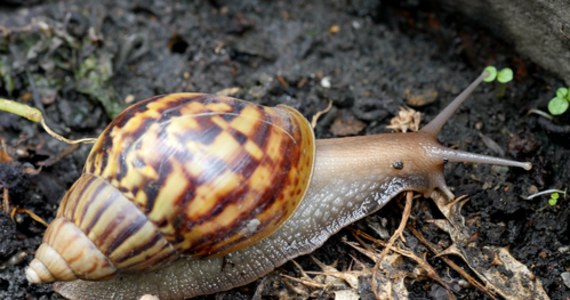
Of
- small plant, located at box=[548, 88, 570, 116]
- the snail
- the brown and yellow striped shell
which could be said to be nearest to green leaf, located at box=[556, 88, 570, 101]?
small plant, located at box=[548, 88, 570, 116]

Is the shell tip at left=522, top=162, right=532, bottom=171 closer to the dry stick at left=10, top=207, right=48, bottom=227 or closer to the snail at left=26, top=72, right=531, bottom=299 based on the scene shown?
the snail at left=26, top=72, right=531, bottom=299

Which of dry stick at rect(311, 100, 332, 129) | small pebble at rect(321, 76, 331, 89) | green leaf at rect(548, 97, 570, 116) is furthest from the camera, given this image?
small pebble at rect(321, 76, 331, 89)

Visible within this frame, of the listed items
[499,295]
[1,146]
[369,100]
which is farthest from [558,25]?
[1,146]

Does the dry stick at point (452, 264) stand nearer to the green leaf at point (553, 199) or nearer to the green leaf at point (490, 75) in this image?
the green leaf at point (553, 199)

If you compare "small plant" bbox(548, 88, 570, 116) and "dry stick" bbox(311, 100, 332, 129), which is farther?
"dry stick" bbox(311, 100, 332, 129)

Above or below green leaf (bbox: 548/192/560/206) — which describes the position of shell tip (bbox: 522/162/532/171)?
above
